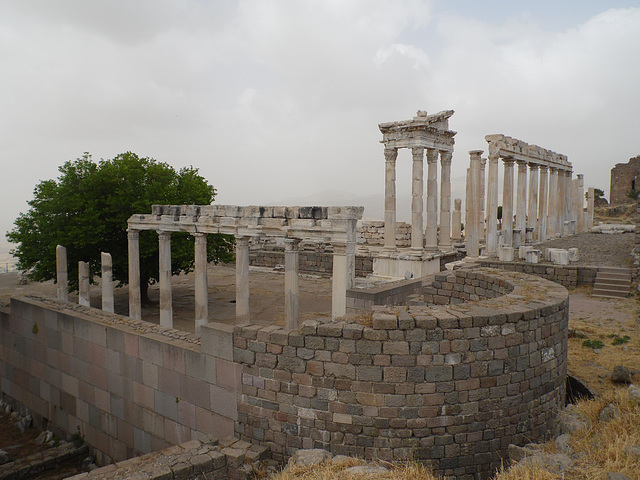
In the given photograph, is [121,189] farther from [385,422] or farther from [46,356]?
[385,422]

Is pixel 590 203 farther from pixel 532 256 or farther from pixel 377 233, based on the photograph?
pixel 532 256

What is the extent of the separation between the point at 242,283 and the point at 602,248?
785 inches

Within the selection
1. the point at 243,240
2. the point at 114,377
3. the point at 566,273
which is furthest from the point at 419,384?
the point at 566,273

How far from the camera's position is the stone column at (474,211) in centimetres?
2222

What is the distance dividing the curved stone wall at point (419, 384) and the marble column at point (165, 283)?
6757 millimetres

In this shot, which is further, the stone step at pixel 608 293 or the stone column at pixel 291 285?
the stone step at pixel 608 293

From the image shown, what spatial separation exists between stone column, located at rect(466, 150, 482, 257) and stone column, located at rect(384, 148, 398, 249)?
3.99 meters

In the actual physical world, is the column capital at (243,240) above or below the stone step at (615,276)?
above

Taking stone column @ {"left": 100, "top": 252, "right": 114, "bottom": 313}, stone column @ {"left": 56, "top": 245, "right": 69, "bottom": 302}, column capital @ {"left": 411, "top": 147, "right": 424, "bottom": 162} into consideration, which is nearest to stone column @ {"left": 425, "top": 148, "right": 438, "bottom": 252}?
column capital @ {"left": 411, "top": 147, "right": 424, "bottom": 162}

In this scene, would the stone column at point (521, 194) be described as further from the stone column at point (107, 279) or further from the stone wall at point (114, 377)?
the stone wall at point (114, 377)

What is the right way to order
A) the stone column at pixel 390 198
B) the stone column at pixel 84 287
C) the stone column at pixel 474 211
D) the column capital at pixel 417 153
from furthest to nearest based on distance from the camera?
the stone column at pixel 474 211, the stone column at pixel 390 198, the column capital at pixel 417 153, the stone column at pixel 84 287

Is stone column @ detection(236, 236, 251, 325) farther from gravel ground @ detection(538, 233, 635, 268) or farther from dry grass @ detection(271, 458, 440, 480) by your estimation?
gravel ground @ detection(538, 233, 635, 268)

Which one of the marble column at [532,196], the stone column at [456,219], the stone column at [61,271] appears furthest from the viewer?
the stone column at [456,219]

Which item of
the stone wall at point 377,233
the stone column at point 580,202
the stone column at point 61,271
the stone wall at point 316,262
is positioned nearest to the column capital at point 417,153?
the stone wall at point 316,262
